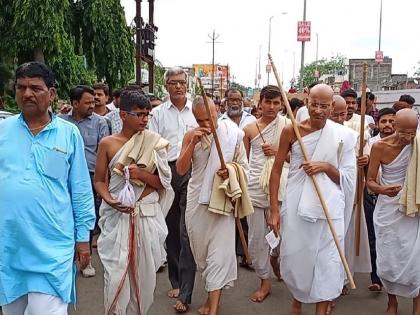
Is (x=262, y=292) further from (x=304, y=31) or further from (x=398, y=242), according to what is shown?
(x=304, y=31)

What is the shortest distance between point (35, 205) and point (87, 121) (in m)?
3.32

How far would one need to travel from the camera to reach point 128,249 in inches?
156

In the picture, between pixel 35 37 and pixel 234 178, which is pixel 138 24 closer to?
pixel 35 37

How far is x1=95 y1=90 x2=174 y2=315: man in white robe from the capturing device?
3.95 m

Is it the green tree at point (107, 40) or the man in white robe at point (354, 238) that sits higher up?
the green tree at point (107, 40)

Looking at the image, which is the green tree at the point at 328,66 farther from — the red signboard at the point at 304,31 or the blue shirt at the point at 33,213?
the blue shirt at the point at 33,213

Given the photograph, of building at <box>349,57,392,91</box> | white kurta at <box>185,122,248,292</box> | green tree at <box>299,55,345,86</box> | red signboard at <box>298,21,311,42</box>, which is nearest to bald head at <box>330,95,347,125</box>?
white kurta at <box>185,122,248,292</box>

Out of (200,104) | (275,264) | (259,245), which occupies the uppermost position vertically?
(200,104)

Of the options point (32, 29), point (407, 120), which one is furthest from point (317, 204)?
point (32, 29)

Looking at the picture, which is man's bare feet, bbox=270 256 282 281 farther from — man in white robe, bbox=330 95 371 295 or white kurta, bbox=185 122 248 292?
white kurta, bbox=185 122 248 292

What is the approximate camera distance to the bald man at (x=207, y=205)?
4.45 meters

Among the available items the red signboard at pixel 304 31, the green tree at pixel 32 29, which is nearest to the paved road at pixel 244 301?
the green tree at pixel 32 29

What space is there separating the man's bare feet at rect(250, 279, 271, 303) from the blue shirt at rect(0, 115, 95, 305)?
8.36 ft

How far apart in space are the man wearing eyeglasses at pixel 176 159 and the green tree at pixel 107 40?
498 inches
